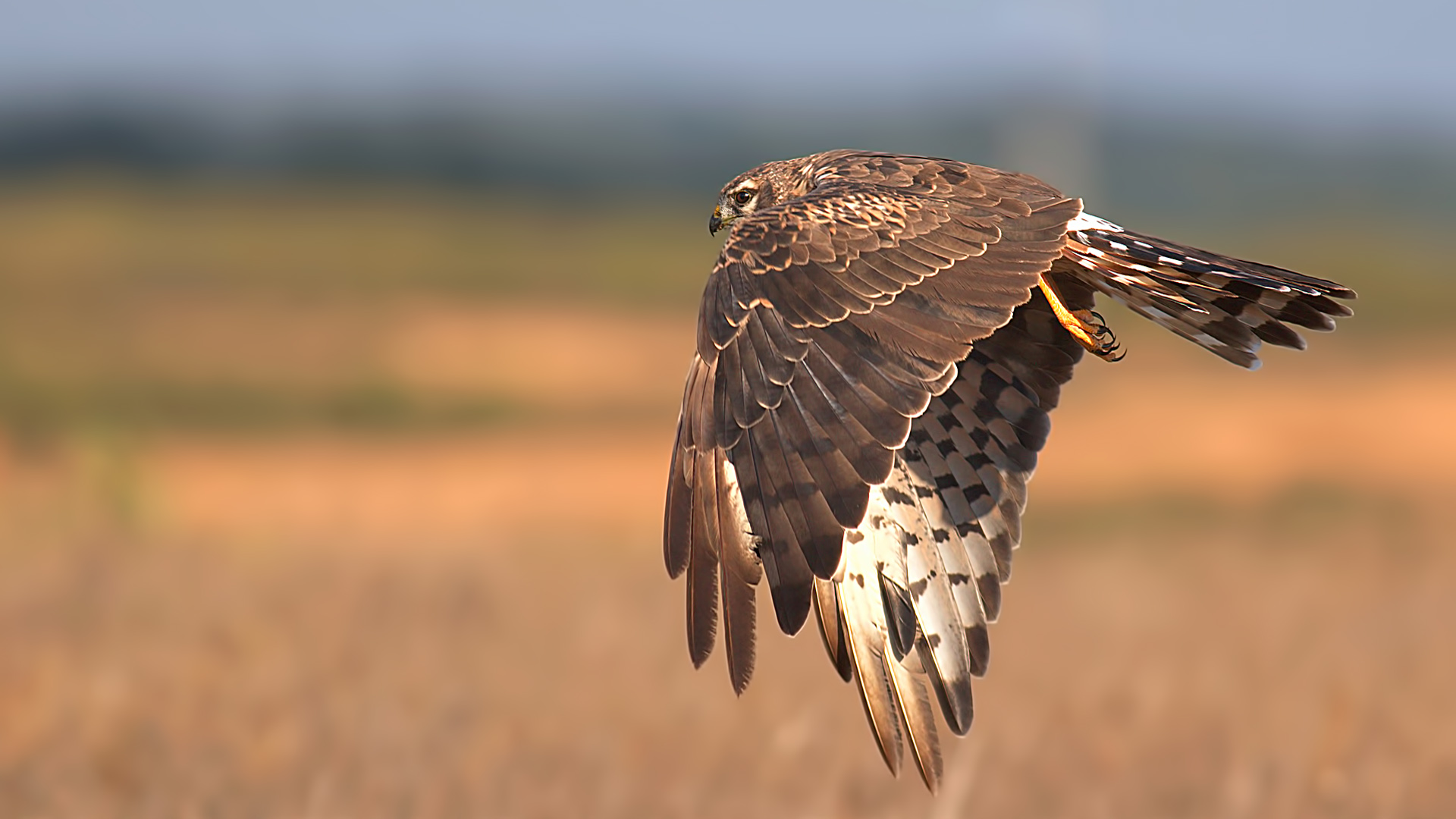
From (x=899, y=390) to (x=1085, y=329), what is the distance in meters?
1.09

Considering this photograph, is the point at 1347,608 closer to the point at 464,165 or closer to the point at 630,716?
the point at 630,716

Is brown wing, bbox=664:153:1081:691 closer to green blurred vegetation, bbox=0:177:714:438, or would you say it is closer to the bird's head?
the bird's head

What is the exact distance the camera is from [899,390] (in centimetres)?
385

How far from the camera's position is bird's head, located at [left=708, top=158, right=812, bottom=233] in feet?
19.3

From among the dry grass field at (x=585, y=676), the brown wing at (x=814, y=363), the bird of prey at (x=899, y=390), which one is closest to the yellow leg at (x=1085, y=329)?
the bird of prey at (x=899, y=390)

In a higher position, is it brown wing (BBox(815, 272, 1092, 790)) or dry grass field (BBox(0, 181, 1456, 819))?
brown wing (BBox(815, 272, 1092, 790))

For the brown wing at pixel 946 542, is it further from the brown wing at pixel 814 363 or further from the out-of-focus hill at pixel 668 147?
the out-of-focus hill at pixel 668 147

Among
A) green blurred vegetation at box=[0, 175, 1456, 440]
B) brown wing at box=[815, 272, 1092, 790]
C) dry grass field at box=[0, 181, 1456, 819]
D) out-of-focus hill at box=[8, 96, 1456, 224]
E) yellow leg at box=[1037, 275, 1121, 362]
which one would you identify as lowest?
out-of-focus hill at box=[8, 96, 1456, 224]

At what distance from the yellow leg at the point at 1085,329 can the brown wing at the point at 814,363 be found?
0.85ft

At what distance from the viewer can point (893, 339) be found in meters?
3.99

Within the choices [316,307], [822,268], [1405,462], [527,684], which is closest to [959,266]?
[822,268]

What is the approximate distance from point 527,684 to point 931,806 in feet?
4.67

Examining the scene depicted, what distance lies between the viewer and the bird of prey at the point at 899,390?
375 cm

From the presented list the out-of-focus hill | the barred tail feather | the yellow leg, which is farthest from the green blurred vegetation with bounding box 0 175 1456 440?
the barred tail feather
